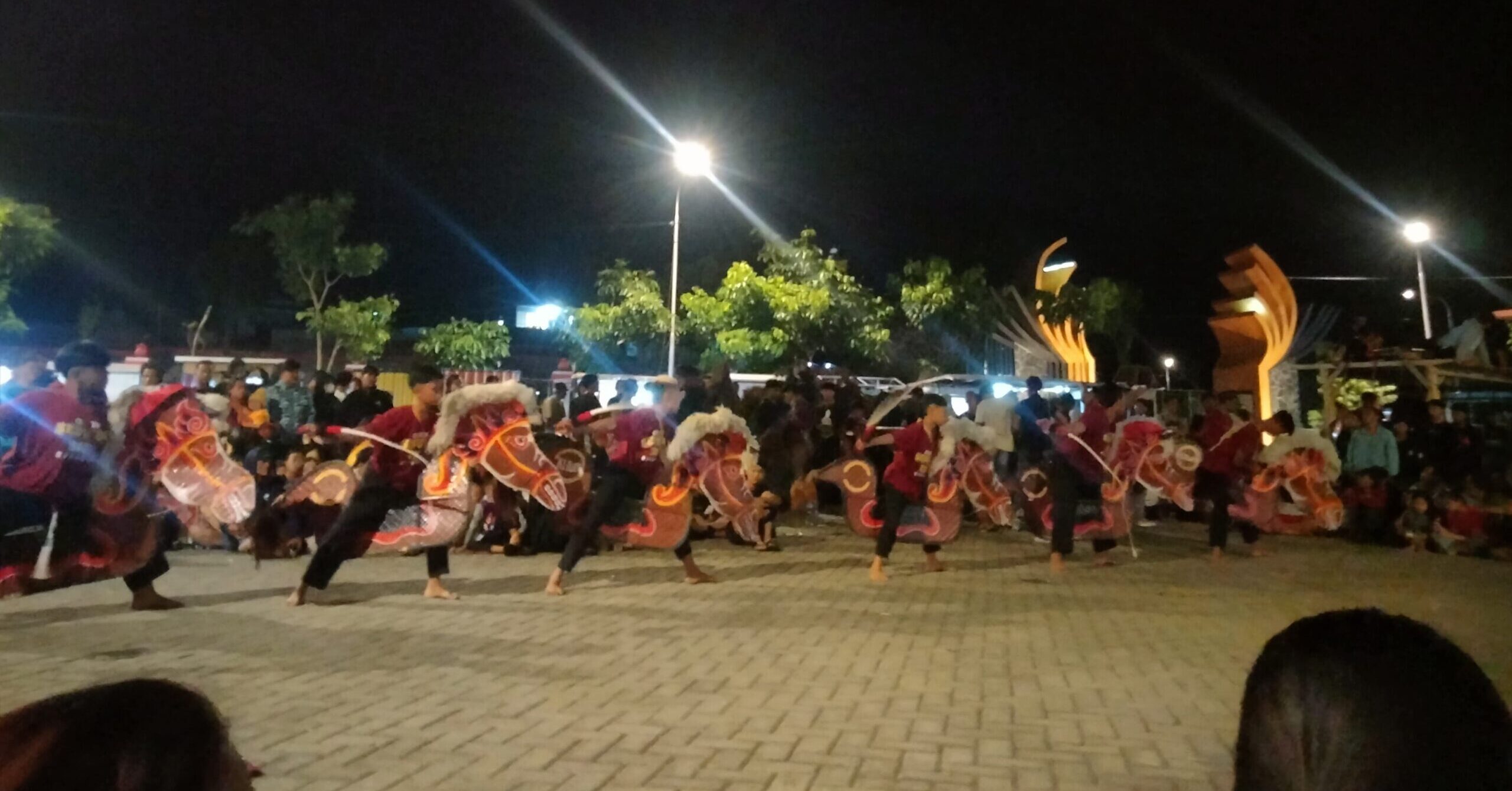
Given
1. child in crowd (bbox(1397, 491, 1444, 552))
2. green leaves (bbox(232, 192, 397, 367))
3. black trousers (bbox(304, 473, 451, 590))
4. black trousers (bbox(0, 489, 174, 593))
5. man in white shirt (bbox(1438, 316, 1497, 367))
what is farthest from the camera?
green leaves (bbox(232, 192, 397, 367))

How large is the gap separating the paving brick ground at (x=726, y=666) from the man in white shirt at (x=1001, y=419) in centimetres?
220

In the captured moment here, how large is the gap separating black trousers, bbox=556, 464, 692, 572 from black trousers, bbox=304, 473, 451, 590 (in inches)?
54.0

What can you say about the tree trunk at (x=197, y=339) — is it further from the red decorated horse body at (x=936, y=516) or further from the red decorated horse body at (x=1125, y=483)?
the red decorated horse body at (x=1125, y=483)

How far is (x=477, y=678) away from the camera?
5.94 meters

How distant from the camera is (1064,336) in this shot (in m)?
28.9

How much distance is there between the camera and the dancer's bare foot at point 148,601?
7867mm

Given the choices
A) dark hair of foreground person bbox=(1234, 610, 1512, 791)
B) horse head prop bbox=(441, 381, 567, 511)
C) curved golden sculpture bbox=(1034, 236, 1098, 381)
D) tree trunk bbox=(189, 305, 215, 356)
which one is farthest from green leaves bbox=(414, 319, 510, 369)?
dark hair of foreground person bbox=(1234, 610, 1512, 791)

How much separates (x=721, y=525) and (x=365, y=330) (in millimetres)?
17821

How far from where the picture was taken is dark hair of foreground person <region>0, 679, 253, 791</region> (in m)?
1.18

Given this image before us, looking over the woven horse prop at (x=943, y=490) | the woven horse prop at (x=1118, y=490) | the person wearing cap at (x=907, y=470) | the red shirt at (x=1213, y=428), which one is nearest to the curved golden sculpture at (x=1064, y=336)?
the red shirt at (x=1213, y=428)

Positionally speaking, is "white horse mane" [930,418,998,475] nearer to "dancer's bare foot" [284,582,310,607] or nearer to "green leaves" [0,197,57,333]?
"dancer's bare foot" [284,582,310,607]

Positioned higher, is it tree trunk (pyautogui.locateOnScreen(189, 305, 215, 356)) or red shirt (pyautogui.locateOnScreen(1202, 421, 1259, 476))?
tree trunk (pyautogui.locateOnScreen(189, 305, 215, 356))

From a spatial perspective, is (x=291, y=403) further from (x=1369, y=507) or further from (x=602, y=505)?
(x=1369, y=507)

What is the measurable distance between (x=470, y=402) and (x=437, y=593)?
61.4 inches
